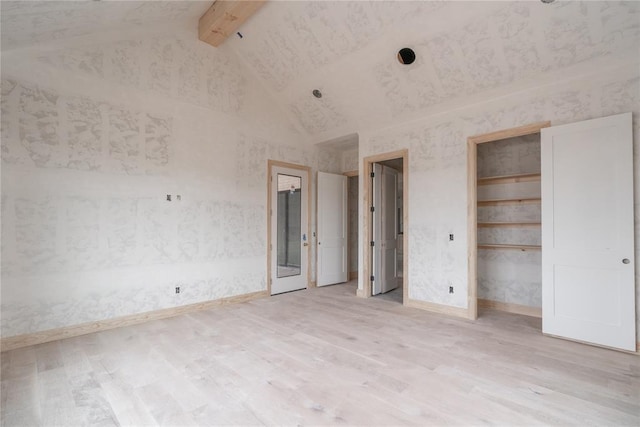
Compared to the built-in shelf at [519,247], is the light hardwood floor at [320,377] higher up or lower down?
lower down

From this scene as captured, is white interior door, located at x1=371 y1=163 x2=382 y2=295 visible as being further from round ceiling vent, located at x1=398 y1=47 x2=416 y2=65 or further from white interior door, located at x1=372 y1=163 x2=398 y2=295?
round ceiling vent, located at x1=398 y1=47 x2=416 y2=65

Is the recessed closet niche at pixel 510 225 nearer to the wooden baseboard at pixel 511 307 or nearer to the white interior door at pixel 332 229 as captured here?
the wooden baseboard at pixel 511 307

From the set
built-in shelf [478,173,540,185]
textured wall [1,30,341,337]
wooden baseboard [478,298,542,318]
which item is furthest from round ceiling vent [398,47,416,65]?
wooden baseboard [478,298,542,318]

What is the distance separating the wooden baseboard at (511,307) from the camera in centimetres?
431

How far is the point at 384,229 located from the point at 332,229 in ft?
3.77

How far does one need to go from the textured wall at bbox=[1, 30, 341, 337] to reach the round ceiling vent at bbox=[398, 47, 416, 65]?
8.24 feet

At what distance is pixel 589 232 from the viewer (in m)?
3.24

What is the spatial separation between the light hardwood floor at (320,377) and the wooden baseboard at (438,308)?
10.8 inches

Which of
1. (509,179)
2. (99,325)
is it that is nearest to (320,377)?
(99,325)

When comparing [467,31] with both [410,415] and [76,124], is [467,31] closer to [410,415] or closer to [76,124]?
→ [410,415]

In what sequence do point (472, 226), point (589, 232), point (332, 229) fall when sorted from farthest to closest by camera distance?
point (332, 229) < point (472, 226) < point (589, 232)

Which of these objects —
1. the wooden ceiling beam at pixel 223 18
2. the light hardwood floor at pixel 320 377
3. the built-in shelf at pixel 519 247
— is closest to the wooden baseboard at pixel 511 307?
the light hardwood floor at pixel 320 377

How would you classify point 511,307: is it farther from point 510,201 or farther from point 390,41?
point 390,41

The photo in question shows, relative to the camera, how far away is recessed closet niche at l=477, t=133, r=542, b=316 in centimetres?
439
